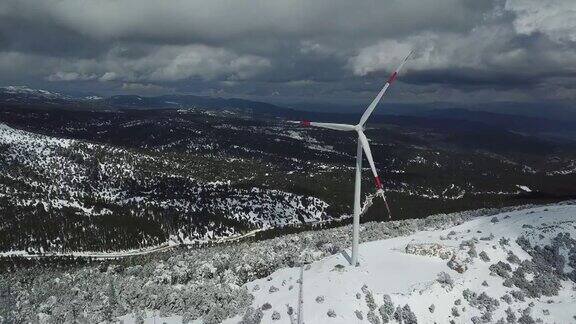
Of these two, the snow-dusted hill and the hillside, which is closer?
the snow-dusted hill

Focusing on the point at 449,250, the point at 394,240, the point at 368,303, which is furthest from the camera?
the point at 394,240

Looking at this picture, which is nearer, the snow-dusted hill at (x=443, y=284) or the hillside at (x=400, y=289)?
the snow-dusted hill at (x=443, y=284)

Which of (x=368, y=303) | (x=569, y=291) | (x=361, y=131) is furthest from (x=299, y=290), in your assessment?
(x=569, y=291)

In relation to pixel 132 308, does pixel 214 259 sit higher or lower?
lower

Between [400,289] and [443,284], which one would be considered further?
[443,284]

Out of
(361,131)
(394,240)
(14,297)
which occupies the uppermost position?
(361,131)

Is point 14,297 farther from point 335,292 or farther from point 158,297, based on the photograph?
point 335,292

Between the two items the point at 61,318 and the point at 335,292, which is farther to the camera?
the point at 61,318

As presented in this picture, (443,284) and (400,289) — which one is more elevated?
(443,284)
